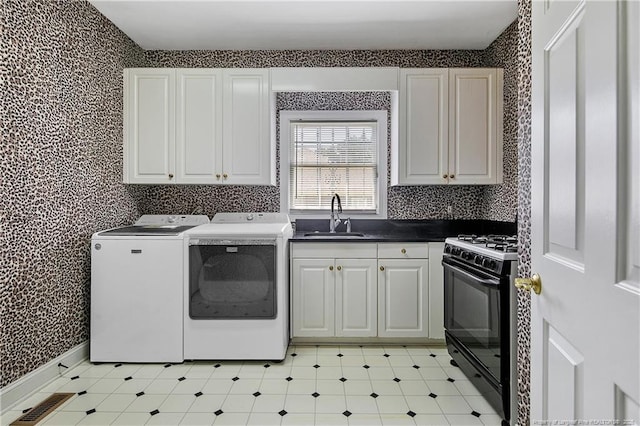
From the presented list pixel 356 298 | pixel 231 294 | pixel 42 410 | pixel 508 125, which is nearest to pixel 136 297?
pixel 231 294

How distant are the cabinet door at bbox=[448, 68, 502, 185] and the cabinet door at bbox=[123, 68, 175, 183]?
239 cm

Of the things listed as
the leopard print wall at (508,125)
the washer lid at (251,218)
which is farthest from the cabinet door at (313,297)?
the leopard print wall at (508,125)

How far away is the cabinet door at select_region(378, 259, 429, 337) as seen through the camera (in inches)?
116

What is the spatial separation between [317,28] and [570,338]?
2.84 meters

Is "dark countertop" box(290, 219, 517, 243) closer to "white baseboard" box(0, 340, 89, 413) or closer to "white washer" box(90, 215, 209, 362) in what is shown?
"white washer" box(90, 215, 209, 362)

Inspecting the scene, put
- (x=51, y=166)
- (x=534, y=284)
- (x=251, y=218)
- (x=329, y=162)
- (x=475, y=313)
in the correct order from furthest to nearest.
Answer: (x=329, y=162)
(x=251, y=218)
(x=51, y=166)
(x=475, y=313)
(x=534, y=284)

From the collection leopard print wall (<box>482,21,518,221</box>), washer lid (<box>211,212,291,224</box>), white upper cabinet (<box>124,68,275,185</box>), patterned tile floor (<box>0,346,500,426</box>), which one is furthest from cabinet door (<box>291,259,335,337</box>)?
leopard print wall (<box>482,21,518,221</box>)

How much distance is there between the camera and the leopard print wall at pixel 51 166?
204cm

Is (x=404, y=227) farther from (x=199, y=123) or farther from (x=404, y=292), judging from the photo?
(x=199, y=123)

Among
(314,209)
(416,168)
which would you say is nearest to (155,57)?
(314,209)

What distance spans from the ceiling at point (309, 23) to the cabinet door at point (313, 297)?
190cm

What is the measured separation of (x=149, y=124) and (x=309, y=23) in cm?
157

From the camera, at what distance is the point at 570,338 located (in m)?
0.87

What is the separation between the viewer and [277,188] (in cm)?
349
